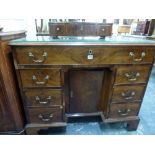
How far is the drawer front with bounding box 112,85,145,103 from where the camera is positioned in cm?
98

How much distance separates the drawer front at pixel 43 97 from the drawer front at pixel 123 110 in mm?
437

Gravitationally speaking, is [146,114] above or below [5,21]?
below

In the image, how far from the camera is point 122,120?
43.7 inches

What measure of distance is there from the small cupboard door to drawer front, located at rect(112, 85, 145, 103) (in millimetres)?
162

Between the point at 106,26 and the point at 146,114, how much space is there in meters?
1.24

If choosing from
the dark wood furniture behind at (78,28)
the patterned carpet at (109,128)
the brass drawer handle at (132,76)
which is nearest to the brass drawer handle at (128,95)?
the brass drawer handle at (132,76)

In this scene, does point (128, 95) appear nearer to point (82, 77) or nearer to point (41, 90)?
point (82, 77)

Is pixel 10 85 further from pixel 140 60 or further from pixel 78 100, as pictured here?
pixel 140 60

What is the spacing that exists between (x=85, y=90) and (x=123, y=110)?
351 mm

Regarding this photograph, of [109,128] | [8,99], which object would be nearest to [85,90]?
[109,128]

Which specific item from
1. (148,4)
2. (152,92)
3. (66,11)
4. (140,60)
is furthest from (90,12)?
(152,92)

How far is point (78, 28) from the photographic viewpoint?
1831 mm

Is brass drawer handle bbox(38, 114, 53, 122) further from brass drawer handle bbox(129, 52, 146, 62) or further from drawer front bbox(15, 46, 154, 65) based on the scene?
brass drawer handle bbox(129, 52, 146, 62)

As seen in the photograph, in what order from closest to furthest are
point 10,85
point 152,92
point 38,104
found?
point 10,85, point 38,104, point 152,92
